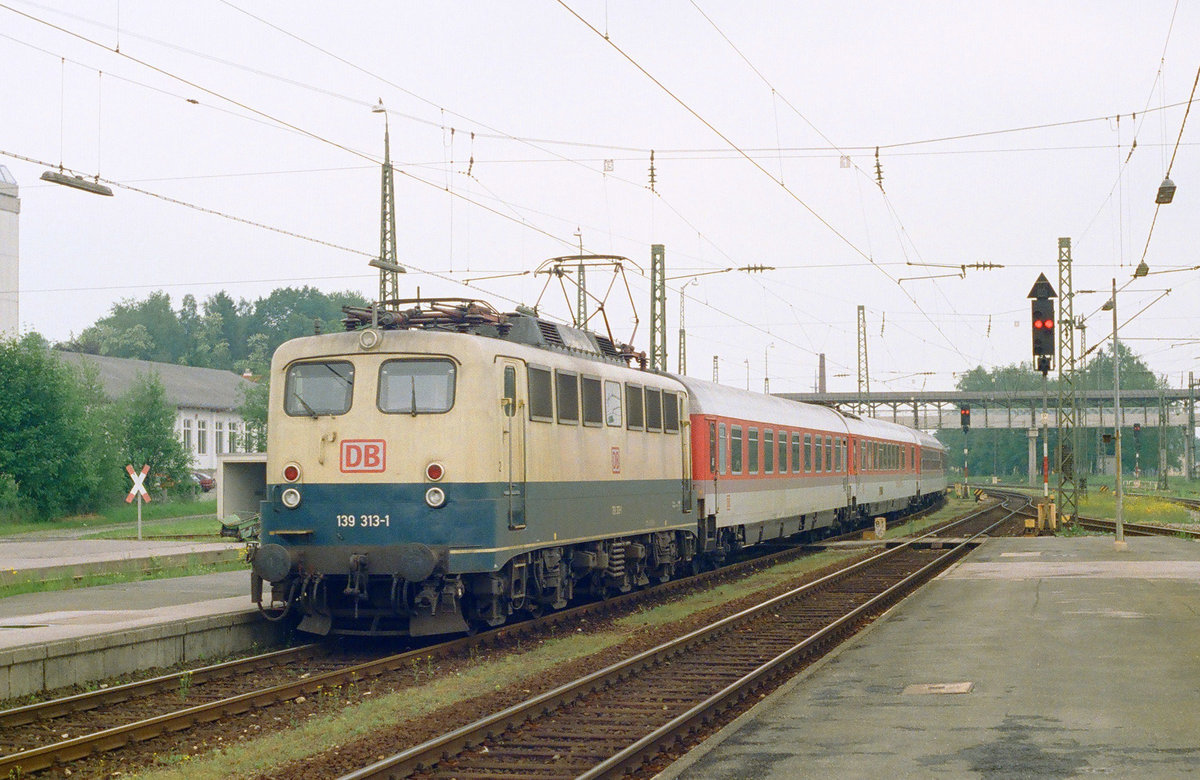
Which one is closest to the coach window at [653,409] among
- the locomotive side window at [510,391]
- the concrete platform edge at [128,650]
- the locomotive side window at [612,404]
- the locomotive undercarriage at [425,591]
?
the locomotive side window at [612,404]

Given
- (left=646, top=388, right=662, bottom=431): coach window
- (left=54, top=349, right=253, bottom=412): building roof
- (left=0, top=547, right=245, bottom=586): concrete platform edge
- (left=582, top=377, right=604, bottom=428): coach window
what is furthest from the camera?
(left=54, top=349, right=253, bottom=412): building roof

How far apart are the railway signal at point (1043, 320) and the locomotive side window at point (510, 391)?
12903 mm

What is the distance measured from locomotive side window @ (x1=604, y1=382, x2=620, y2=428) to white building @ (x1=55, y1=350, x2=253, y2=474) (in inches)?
2130

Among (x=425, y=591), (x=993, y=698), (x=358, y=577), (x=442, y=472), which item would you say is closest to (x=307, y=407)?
(x=442, y=472)

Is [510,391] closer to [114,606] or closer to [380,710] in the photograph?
[380,710]

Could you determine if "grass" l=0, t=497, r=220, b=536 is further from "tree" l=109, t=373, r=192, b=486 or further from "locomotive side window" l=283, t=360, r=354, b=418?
"locomotive side window" l=283, t=360, r=354, b=418

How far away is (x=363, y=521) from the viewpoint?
14703 mm

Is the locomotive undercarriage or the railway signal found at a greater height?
the railway signal

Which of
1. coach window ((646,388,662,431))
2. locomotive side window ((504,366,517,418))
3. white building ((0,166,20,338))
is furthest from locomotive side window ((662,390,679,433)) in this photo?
white building ((0,166,20,338))

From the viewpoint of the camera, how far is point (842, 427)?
38250 millimetres

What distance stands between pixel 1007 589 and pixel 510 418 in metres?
9.49

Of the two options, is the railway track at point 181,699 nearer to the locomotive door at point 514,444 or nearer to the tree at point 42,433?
the locomotive door at point 514,444

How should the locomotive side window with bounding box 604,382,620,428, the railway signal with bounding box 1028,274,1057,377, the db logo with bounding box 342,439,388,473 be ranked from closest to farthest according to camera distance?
1. the db logo with bounding box 342,439,388,473
2. the locomotive side window with bounding box 604,382,620,428
3. the railway signal with bounding box 1028,274,1057,377

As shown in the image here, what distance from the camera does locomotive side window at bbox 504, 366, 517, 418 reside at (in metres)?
15.4
